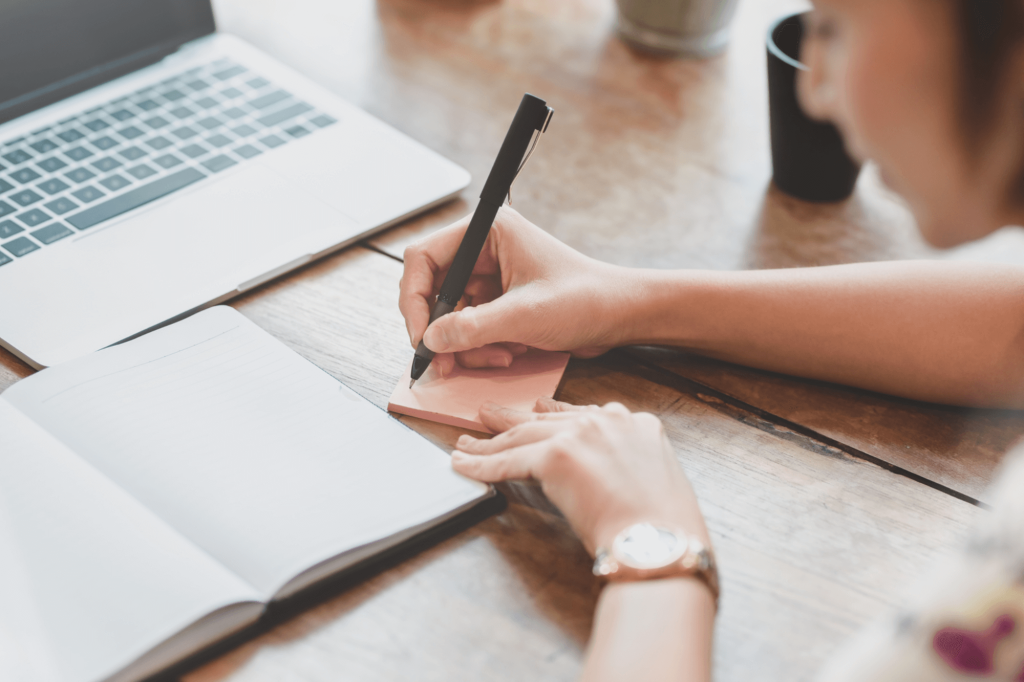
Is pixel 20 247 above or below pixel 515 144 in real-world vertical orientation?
below

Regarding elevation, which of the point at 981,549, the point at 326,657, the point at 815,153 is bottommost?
the point at 326,657

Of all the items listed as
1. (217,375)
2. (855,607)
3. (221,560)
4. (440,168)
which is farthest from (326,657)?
(440,168)

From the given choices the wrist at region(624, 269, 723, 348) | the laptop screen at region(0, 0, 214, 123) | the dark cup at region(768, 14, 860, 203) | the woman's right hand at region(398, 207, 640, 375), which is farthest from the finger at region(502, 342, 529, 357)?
the laptop screen at region(0, 0, 214, 123)

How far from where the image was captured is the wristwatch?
1.92 feet

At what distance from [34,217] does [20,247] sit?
5 cm

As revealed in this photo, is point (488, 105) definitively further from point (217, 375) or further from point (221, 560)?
point (221, 560)

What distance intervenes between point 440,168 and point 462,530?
52 centimetres

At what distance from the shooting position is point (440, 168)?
1028mm

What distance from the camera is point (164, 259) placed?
0.87m

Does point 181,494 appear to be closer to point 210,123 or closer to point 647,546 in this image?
point 647,546

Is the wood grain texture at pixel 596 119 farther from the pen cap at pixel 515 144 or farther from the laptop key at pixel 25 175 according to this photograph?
the laptop key at pixel 25 175

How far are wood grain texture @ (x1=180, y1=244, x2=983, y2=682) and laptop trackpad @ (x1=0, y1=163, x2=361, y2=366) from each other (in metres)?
0.10

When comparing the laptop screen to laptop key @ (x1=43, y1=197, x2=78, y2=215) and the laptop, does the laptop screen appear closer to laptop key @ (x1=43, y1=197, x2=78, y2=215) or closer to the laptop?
the laptop

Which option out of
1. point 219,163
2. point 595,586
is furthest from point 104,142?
point 595,586
